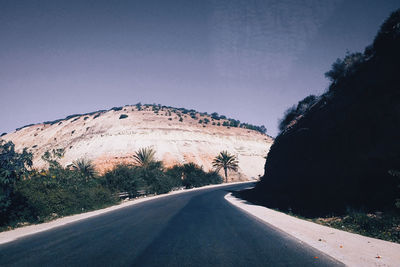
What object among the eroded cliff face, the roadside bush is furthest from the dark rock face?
the eroded cliff face

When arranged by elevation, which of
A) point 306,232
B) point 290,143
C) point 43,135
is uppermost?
point 43,135

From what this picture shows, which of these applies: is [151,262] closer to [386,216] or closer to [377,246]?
[377,246]

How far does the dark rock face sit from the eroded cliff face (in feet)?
143

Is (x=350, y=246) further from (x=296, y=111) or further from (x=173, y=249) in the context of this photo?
(x=296, y=111)

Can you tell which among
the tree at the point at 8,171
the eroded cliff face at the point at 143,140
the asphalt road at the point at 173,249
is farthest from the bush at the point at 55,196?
the eroded cliff face at the point at 143,140

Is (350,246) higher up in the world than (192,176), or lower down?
lower down

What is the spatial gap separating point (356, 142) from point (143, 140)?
55.9 meters

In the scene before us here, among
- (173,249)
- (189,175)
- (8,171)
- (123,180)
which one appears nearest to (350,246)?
(173,249)

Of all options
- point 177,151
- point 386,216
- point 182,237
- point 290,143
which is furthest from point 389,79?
point 177,151

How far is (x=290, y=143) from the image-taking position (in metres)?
Answer: 18.9

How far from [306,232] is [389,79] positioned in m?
7.94

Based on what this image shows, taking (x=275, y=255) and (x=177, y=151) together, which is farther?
(x=177, y=151)

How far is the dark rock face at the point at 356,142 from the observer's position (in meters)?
9.68

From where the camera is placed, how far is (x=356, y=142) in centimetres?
1137
